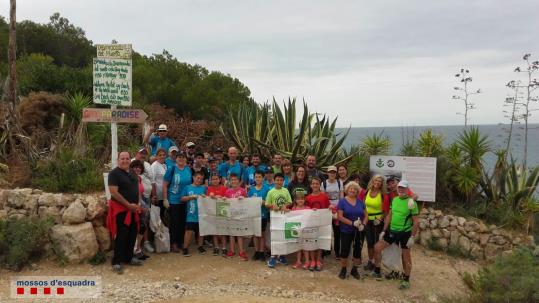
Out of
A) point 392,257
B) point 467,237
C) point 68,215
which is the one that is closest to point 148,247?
point 68,215

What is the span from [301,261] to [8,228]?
13.7 feet

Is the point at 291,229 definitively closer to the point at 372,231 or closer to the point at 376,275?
the point at 372,231

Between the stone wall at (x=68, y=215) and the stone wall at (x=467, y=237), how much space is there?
5.73 m

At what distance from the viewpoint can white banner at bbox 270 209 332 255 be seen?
6465mm

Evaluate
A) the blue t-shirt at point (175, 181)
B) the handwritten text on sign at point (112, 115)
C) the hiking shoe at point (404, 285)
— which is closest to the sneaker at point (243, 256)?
the blue t-shirt at point (175, 181)

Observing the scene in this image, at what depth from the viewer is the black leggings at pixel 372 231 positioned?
6469 mm

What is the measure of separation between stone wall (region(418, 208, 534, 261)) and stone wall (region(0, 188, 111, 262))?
573 cm

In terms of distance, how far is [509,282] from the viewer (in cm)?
461

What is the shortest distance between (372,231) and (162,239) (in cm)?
315

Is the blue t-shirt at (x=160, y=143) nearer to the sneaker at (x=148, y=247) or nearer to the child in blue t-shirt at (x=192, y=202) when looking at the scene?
the child in blue t-shirt at (x=192, y=202)

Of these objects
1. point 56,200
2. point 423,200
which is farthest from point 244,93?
point 56,200

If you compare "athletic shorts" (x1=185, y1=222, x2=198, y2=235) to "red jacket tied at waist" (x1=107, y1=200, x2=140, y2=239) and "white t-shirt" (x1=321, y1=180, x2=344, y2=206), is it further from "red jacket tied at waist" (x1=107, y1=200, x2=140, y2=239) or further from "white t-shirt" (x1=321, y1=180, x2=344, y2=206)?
"white t-shirt" (x1=321, y1=180, x2=344, y2=206)

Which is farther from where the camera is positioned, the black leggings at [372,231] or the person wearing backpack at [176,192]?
the person wearing backpack at [176,192]

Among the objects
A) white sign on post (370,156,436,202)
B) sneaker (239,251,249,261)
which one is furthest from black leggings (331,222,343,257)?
white sign on post (370,156,436,202)
